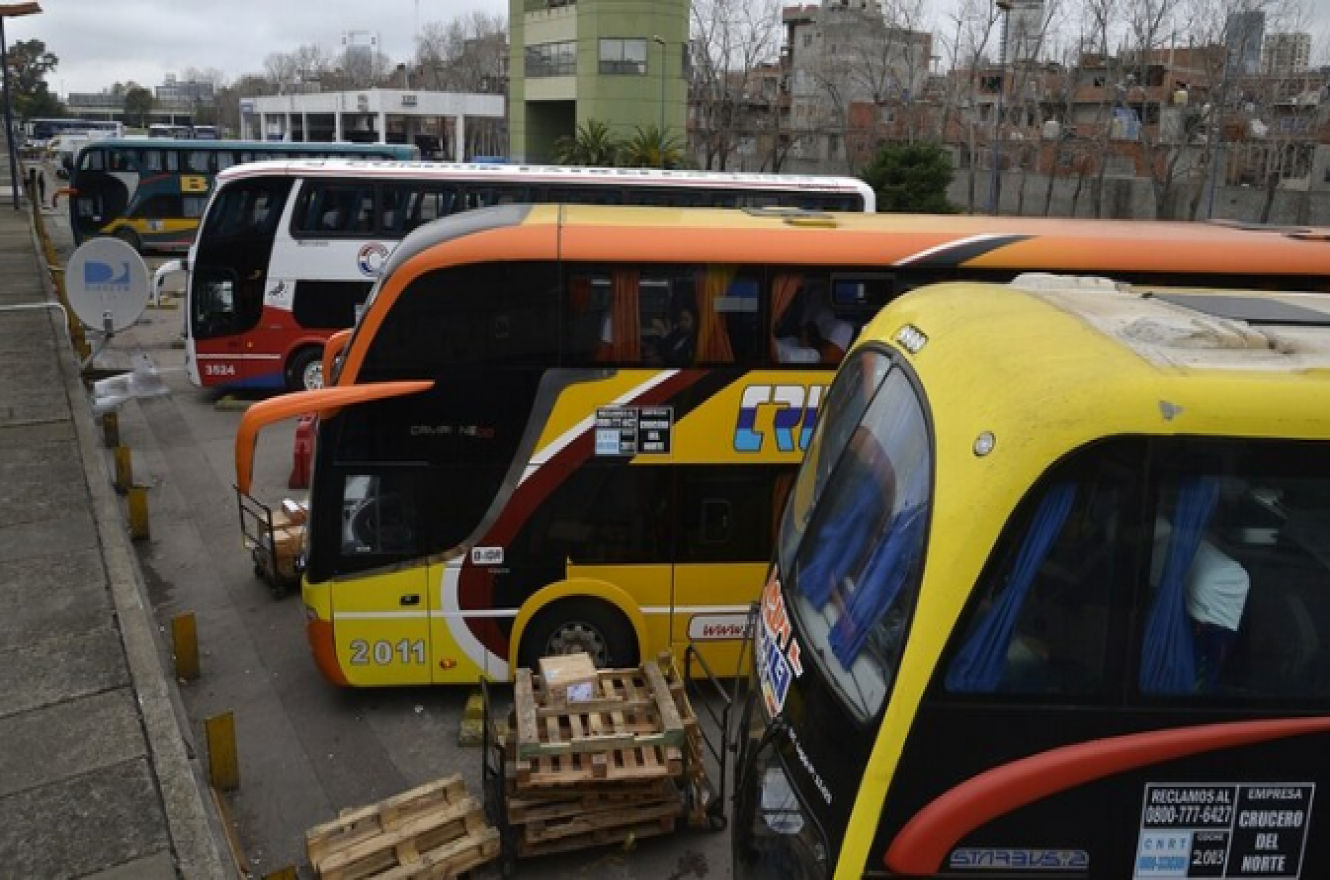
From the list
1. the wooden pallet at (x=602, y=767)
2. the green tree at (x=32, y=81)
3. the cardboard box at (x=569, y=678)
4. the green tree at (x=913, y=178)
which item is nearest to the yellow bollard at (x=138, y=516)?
the cardboard box at (x=569, y=678)

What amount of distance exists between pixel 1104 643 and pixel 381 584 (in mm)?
5610

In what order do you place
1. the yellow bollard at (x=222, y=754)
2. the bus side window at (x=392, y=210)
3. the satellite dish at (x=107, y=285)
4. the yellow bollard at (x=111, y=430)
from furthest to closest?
the bus side window at (x=392, y=210) → the yellow bollard at (x=111, y=430) → the satellite dish at (x=107, y=285) → the yellow bollard at (x=222, y=754)

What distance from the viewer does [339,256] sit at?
1695cm

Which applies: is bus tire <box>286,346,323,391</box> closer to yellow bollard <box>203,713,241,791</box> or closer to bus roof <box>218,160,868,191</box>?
bus roof <box>218,160,868,191</box>

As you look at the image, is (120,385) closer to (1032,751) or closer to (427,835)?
(427,835)

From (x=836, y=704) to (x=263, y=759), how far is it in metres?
5.45

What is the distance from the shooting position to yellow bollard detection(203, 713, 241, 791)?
699 centimetres

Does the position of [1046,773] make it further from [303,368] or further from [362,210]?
[303,368]

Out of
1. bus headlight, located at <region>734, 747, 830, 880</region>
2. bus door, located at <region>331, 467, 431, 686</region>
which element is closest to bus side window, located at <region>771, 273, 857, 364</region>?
bus door, located at <region>331, 467, 431, 686</region>

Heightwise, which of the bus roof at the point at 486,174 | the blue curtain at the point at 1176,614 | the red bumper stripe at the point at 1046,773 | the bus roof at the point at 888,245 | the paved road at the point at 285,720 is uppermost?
the bus roof at the point at 486,174

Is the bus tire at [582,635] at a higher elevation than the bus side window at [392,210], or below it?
below

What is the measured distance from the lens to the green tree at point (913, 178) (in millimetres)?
33219

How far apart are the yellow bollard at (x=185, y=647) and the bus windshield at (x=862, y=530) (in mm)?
6027

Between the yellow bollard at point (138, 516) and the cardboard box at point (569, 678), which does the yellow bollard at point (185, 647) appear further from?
the yellow bollard at point (138, 516)
